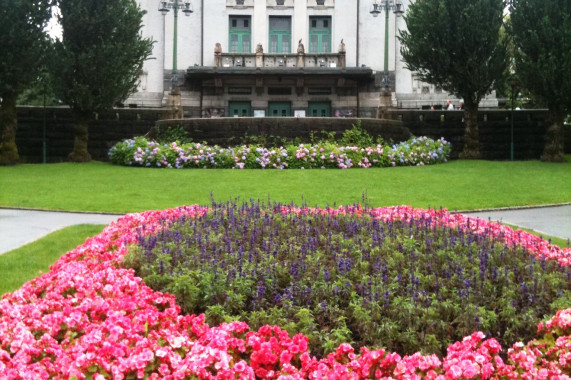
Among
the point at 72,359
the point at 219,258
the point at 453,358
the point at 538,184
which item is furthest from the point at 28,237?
the point at 538,184

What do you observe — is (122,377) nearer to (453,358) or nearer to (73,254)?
(453,358)

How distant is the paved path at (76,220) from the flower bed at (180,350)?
17.5ft

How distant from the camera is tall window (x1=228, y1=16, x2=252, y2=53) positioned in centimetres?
4209

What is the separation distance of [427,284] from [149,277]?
2720mm

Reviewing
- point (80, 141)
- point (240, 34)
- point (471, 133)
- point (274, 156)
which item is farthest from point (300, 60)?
point (274, 156)

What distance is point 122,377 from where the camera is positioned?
13.2 ft

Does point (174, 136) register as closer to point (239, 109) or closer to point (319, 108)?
point (239, 109)

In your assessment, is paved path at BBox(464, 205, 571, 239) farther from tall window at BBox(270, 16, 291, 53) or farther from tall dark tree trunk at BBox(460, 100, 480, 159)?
tall window at BBox(270, 16, 291, 53)

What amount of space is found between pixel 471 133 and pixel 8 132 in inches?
853

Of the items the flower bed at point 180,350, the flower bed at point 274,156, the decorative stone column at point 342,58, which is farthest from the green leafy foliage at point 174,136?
the flower bed at point 180,350

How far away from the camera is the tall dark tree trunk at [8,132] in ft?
94.1

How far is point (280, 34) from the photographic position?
138 ft

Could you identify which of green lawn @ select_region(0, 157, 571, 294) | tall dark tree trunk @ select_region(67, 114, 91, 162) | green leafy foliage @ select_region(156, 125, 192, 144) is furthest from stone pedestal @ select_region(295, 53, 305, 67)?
green lawn @ select_region(0, 157, 571, 294)

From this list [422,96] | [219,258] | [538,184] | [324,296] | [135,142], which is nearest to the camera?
[324,296]
